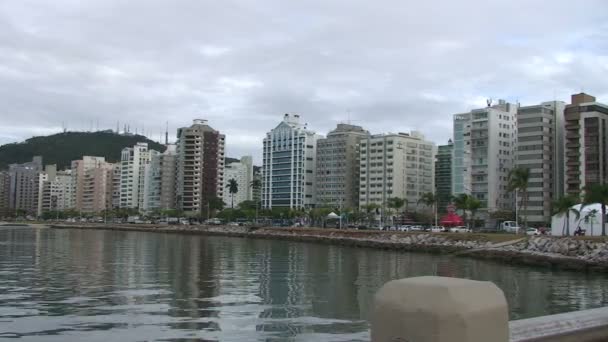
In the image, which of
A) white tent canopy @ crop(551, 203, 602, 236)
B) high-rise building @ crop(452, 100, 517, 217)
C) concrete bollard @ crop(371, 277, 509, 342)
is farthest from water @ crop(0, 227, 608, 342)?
high-rise building @ crop(452, 100, 517, 217)

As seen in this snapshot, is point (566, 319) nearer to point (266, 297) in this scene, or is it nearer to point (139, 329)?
point (139, 329)

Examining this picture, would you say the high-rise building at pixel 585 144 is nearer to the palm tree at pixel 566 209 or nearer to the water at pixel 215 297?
the palm tree at pixel 566 209

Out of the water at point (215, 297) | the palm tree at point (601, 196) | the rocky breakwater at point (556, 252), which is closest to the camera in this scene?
the water at point (215, 297)

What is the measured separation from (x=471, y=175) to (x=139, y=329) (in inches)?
6052

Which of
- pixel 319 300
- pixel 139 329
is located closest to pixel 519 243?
pixel 319 300

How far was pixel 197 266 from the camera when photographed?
2034 inches

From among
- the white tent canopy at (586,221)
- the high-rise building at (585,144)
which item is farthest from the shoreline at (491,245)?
the high-rise building at (585,144)

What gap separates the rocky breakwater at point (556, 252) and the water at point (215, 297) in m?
4.12

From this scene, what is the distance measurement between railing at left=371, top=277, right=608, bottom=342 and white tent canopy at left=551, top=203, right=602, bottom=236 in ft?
267

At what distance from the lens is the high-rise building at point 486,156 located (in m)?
163

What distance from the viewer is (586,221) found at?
8181 centimetres

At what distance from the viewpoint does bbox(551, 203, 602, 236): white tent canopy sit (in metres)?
81.4

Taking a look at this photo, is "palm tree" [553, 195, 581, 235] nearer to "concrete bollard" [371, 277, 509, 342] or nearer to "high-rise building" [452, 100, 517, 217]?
"high-rise building" [452, 100, 517, 217]

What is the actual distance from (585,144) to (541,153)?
12890mm
